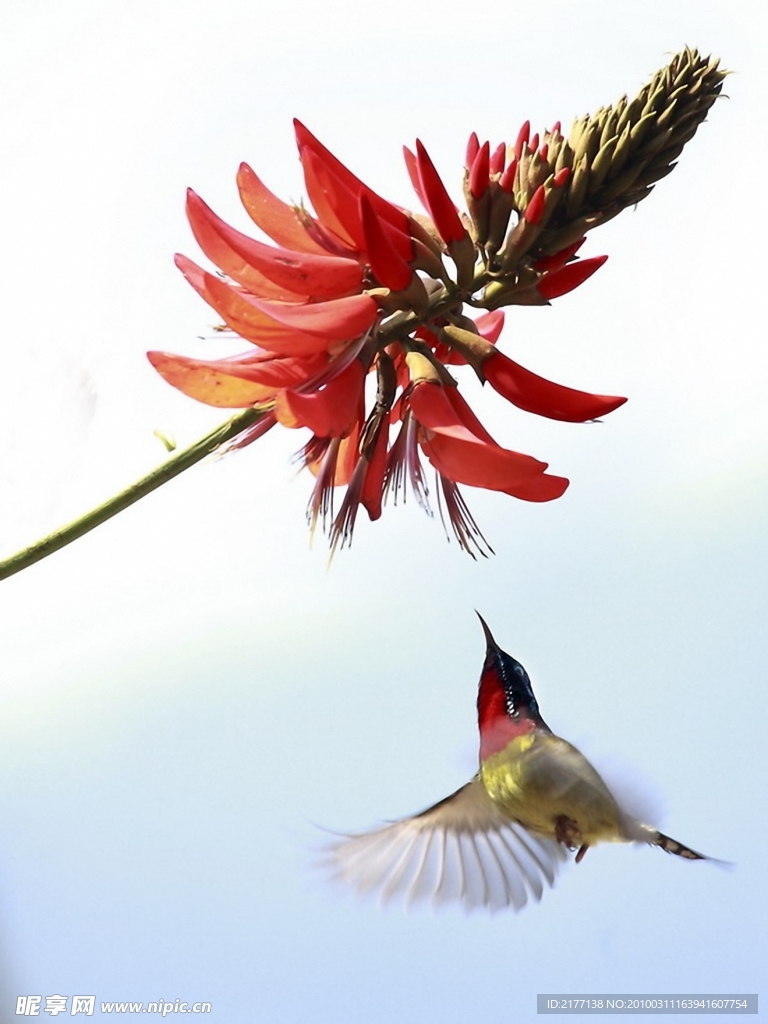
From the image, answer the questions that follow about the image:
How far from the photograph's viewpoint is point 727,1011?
106 cm

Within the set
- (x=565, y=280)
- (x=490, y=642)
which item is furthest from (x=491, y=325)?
(x=490, y=642)

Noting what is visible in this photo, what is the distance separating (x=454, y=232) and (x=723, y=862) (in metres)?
0.35

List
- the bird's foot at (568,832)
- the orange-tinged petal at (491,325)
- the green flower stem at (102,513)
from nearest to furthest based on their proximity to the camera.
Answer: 1. the green flower stem at (102,513)
2. the orange-tinged petal at (491,325)
3. the bird's foot at (568,832)

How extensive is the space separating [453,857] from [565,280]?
40cm

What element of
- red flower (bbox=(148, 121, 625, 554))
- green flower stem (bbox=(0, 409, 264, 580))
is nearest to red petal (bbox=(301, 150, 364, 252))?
red flower (bbox=(148, 121, 625, 554))

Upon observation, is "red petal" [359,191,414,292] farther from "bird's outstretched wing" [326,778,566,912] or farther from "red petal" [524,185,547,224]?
"bird's outstretched wing" [326,778,566,912]

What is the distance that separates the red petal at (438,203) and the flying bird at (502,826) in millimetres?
300

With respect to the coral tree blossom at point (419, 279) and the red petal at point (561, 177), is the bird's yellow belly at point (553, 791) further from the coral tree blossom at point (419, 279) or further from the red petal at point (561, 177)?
the red petal at point (561, 177)

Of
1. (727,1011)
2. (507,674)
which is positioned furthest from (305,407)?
(727,1011)

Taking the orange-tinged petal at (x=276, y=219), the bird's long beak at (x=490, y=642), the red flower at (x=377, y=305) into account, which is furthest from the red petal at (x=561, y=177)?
the bird's long beak at (x=490, y=642)

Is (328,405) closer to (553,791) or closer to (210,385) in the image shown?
(210,385)

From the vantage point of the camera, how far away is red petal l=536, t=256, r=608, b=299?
48 cm

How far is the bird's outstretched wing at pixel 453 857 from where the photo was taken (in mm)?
639

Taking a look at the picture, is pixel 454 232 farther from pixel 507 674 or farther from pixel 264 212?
pixel 507 674
